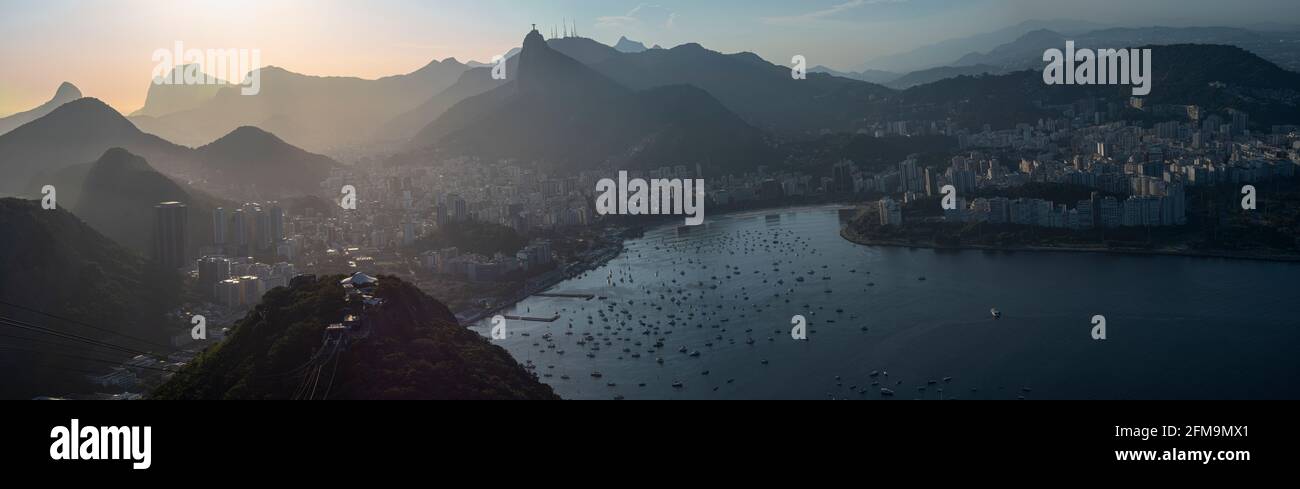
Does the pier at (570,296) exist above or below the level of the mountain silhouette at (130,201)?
below

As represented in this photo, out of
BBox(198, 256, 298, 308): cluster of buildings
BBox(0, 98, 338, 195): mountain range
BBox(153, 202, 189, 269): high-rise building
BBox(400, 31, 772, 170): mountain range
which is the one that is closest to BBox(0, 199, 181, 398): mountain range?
BBox(198, 256, 298, 308): cluster of buildings

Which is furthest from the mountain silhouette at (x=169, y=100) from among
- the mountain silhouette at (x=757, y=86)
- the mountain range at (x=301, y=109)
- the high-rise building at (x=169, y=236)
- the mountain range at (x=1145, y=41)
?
the mountain range at (x=1145, y=41)

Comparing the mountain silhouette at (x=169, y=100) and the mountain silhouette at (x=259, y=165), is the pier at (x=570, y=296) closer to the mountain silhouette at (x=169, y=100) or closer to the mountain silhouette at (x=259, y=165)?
the mountain silhouette at (x=259, y=165)

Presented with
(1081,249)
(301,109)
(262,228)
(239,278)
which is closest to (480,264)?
(239,278)

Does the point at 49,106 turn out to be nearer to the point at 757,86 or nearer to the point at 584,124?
the point at 584,124
